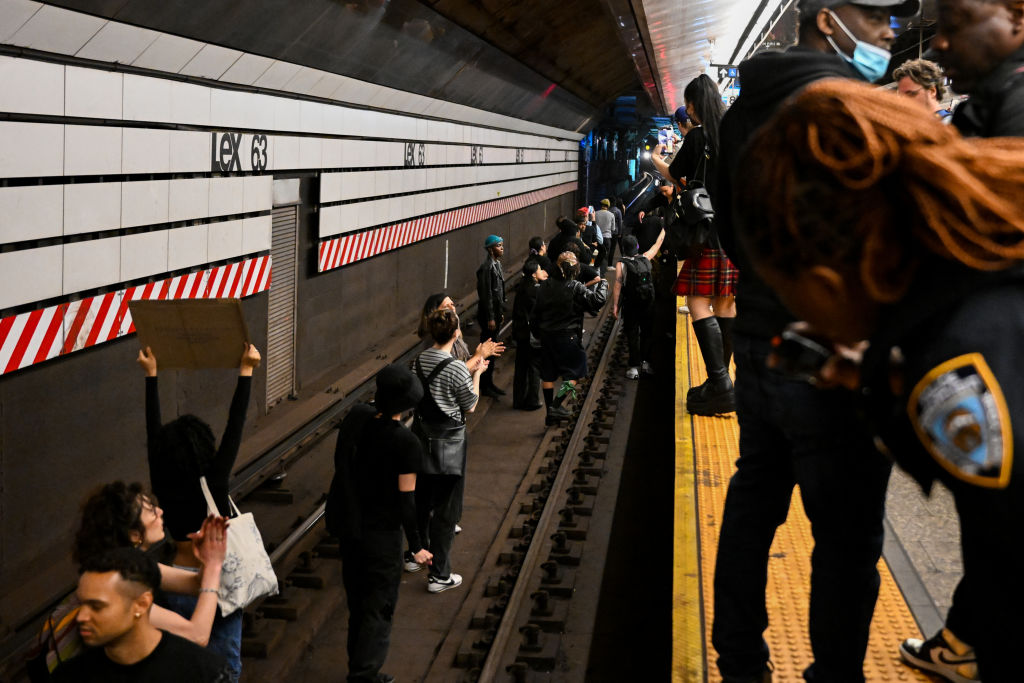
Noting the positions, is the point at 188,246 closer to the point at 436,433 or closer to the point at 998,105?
the point at 436,433

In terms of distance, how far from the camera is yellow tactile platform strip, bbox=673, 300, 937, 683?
3.46 m

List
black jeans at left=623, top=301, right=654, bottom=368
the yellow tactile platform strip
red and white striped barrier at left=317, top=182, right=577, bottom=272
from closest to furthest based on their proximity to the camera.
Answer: the yellow tactile platform strip → red and white striped barrier at left=317, top=182, right=577, bottom=272 → black jeans at left=623, top=301, right=654, bottom=368

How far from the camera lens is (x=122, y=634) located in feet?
10.1

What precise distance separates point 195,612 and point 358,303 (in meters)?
11.4

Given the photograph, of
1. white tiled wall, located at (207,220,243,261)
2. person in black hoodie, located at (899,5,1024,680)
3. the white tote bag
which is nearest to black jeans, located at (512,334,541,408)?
white tiled wall, located at (207,220,243,261)

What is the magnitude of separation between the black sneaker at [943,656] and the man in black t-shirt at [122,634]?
215 cm

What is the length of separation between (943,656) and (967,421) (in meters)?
2.29

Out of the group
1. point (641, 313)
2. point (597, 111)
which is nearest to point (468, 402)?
point (641, 313)

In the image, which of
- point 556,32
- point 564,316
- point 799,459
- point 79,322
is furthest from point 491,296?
point 799,459

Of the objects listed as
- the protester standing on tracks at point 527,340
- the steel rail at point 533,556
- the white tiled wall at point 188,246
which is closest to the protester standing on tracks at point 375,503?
the steel rail at point 533,556

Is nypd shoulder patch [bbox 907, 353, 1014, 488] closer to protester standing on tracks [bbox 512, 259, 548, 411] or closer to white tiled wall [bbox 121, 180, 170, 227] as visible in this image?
white tiled wall [bbox 121, 180, 170, 227]

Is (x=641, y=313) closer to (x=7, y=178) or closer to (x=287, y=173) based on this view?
(x=287, y=173)

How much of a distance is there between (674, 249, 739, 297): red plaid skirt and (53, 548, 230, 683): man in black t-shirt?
4064 millimetres

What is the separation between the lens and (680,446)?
6.24m
